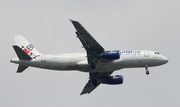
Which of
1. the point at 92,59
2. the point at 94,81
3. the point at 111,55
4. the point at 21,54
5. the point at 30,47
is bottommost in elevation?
the point at 94,81

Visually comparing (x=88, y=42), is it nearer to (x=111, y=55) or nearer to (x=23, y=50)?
(x=111, y=55)

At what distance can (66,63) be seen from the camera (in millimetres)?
90625

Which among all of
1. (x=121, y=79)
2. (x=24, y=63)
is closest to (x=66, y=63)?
(x=24, y=63)

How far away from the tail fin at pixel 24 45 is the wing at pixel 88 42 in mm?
11066

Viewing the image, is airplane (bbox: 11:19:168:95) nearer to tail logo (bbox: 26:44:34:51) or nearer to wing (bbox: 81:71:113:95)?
tail logo (bbox: 26:44:34:51)

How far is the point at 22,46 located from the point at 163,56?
1068 inches

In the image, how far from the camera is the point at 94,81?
331 feet

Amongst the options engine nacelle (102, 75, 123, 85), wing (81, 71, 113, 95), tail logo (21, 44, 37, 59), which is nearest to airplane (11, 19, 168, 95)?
tail logo (21, 44, 37, 59)

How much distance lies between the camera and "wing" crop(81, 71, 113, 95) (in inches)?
3928

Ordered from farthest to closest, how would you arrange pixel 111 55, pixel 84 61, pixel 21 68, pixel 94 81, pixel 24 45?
pixel 94 81 < pixel 24 45 < pixel 21 68 < pixel 84 61 < pixel 111 55

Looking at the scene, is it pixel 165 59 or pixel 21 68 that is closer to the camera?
pixel 21 68

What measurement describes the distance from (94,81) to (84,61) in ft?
37.3

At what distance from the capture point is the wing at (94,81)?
327ft

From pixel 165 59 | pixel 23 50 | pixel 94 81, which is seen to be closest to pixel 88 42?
pixel 23 50
